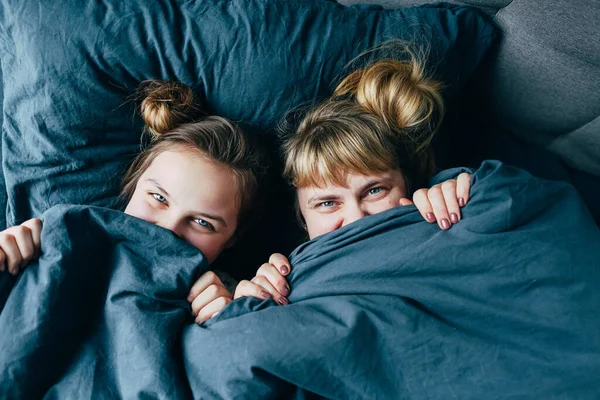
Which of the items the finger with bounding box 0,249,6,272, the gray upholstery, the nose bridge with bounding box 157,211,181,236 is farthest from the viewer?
the gray upholstery

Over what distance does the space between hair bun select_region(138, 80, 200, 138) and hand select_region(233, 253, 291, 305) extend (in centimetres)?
37

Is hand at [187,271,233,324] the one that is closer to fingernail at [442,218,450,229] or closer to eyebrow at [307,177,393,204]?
eyebrow at [307,177,393,204]

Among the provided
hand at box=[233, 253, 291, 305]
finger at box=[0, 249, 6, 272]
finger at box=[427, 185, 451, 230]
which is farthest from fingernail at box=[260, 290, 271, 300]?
finger at box=[0, 249, 6, 272]

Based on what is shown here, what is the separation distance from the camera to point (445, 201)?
989 millimetres

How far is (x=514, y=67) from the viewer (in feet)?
4.15

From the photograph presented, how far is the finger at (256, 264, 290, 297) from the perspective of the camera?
1.00 metres

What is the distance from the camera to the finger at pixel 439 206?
37.8 inches

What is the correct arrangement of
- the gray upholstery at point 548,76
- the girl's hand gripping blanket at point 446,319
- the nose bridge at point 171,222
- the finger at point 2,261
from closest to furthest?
the girl's hand gripping blanket at point 446,319 < the finger at point 2,261 < the nose bridge at point 171,222 < the gray upholstery at point 548,76

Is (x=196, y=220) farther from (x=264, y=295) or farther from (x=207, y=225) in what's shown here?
(x=264, y=295)

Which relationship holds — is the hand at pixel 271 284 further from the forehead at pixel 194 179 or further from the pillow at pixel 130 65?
the pillow at pixel 130 65

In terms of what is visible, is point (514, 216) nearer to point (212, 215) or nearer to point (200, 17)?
point (212, 215)

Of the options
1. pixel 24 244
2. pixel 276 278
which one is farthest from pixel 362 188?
pixel 24 244

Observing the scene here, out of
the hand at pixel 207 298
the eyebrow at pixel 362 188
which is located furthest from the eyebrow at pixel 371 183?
the hand at pixel 207 298

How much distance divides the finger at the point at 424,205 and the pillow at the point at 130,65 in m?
0.33
